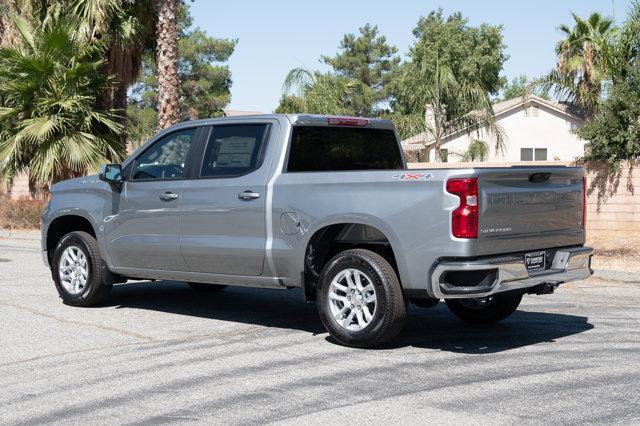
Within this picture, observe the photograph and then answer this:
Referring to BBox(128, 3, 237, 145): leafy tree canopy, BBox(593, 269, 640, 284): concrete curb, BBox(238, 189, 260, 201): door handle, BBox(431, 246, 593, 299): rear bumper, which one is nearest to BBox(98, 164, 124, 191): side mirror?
BBox(238, 189, 260, 201): door handle

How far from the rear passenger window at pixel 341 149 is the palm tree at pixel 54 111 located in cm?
1117

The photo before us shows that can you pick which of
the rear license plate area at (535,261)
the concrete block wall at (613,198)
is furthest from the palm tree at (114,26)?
the rear license plate area at (535,261)

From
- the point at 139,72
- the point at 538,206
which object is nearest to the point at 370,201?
the point at 538,206

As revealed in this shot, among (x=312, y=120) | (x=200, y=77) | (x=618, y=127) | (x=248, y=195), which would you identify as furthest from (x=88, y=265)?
(x=200, y=77)

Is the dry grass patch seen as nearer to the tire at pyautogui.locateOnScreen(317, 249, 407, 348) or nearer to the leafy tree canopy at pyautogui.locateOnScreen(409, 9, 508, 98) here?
the tire at pyautogui.locateOnScreen(317, 249, 407, 348)

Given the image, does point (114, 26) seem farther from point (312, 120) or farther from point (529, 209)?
point (529, 209)

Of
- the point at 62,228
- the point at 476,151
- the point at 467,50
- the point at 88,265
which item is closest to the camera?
the point at 88,265

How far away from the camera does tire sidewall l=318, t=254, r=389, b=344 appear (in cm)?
786

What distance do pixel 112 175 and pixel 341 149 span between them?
257 cm

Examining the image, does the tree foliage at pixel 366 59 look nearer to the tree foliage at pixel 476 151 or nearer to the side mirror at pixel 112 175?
the tree foliage at pixel 476 151

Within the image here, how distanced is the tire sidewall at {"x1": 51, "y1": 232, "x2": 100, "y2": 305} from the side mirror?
2.77ft

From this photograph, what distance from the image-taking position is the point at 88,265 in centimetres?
1048

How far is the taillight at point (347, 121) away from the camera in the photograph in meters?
9.18

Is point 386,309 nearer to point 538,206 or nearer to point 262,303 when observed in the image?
point 538,206
